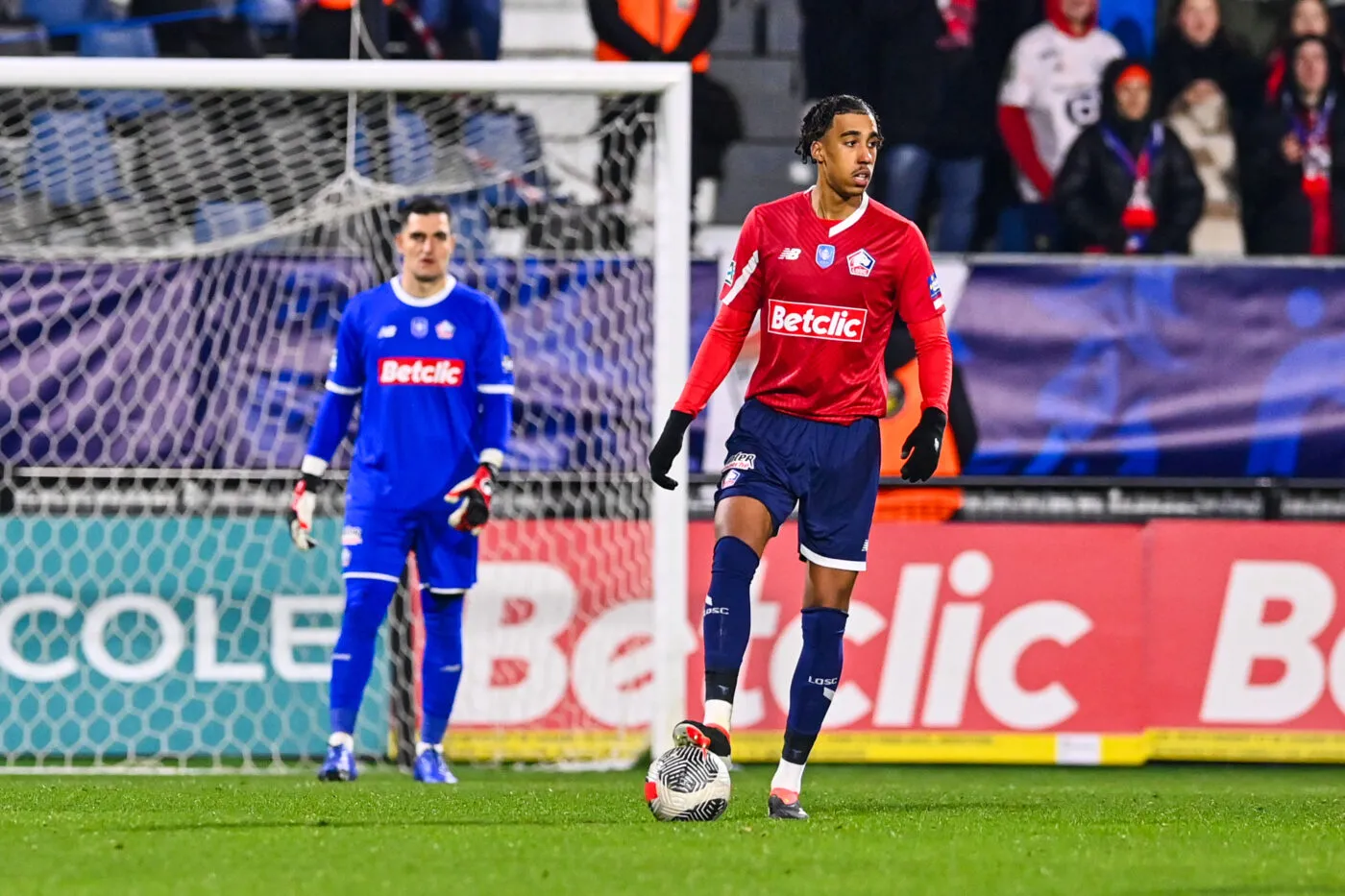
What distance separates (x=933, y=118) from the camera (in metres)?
10.7

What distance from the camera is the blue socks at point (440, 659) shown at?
24.1 ft

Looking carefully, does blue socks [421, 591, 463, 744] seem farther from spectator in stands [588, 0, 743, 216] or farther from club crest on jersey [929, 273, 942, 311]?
spectator in stands [588, 0, 743, 216]

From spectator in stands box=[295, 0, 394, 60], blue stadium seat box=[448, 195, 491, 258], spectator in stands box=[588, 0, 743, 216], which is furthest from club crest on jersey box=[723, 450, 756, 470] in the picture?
spectator in stands box=[295, 0, 394, 60]

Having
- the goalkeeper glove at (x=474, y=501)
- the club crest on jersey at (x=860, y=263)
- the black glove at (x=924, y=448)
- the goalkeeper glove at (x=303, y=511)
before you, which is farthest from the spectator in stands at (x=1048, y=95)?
the black glove at (x=924, y=448)

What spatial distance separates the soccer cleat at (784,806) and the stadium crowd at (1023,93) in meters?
5.74

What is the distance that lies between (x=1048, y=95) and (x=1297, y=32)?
1.41 meters

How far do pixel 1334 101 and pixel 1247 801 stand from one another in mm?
5674

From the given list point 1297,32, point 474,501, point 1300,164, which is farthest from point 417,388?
point 1297,32

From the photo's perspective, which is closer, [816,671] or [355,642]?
[816,671]

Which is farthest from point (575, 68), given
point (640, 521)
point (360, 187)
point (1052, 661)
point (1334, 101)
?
point (1334, 101)

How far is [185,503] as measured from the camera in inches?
346

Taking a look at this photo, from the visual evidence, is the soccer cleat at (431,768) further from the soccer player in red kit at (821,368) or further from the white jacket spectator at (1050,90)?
the white jacket spectator at (1050,90)

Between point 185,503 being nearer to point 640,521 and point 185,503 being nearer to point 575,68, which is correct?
point 640,521

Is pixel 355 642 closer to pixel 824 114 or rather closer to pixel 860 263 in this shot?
pixel 860 263
